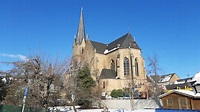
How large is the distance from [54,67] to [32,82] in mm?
2045

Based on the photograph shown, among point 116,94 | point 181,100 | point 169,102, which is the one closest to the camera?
point 181,100

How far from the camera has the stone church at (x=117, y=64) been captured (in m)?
41.8

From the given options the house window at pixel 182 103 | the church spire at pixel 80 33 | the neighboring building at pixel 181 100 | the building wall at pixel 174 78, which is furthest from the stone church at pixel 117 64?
the building wall at pixel 174 78

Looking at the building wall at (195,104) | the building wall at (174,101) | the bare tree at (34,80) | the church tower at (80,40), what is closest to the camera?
the bare tree at (34,80)

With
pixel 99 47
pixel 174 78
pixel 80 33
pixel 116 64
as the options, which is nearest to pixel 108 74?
pixel 116 64

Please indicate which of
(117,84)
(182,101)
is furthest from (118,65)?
(182,101)

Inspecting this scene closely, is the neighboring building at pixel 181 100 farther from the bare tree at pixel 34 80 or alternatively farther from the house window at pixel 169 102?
the bare tree at pixel 34 80

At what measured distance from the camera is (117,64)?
4419cm

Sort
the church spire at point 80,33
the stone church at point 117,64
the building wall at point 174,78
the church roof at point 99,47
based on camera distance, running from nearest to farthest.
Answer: the stone church at point 117,64
the church roof at point 99,47
the church spire at point 80,33
the building wall at point 174,78

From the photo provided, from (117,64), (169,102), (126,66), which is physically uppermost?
(117,64)

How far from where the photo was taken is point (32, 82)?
13.3 m

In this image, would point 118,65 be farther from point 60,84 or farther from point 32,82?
point 32,82

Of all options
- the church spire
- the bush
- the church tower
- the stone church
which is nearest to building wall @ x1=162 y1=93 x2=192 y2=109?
the bush

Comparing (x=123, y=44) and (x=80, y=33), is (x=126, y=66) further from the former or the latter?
(x=80, y=33)
